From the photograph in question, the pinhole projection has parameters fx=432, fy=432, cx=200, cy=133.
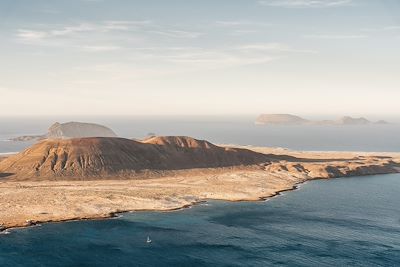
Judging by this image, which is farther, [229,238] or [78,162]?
[78,162]

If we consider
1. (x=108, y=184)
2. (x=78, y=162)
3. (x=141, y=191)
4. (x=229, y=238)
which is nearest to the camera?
(x=229, y=238)

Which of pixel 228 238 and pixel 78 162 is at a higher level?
pixel 78 162

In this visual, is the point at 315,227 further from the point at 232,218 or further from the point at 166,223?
the point at 166,223

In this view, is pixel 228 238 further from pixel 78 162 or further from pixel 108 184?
pixel 78 162

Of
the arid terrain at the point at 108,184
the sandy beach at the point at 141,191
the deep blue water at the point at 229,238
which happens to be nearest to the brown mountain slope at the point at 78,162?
the arid terrain at the point at 108,184

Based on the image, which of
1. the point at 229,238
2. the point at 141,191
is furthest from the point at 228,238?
the point at 141,191

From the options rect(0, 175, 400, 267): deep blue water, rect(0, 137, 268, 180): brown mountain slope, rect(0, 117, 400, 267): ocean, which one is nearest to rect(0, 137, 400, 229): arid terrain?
rect(0, 137, 268, 180): brown mountain slope

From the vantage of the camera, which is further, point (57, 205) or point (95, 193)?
point (95, 193)

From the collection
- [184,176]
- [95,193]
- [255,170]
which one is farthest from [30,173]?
[255,170]

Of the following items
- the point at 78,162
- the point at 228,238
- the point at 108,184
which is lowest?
the point at 228,238
